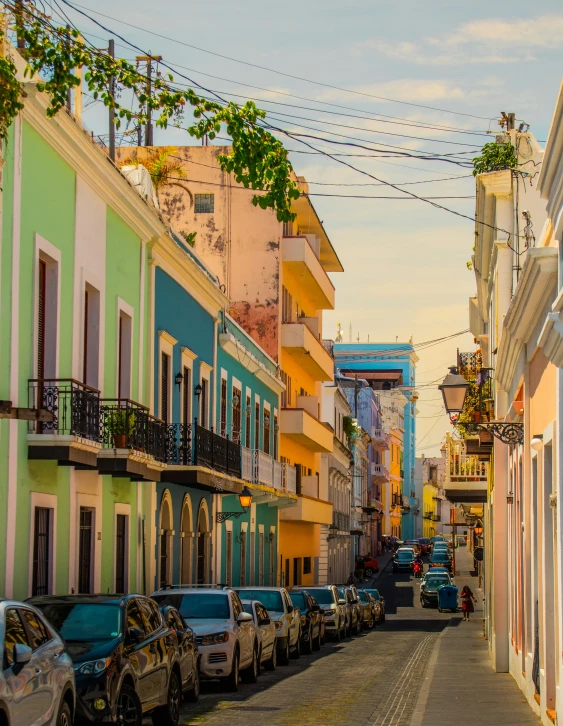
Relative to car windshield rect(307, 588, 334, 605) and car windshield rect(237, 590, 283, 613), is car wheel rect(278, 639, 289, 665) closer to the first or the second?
car windshield rect(237, 590, 283, 613)

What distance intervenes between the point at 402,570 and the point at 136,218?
60.3 metres

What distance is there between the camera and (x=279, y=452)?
40.4m

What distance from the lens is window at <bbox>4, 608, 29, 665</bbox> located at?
9.76 m

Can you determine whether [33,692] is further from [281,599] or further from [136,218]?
[281,599]

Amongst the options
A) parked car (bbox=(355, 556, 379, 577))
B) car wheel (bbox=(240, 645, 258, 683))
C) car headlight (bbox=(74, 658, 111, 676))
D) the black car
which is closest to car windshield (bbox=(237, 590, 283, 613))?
car wheel (bbox=(240, 645, 258, 683))

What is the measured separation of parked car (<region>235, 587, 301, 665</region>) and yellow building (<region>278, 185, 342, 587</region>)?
14.3 m

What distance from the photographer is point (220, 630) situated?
18.5 metres

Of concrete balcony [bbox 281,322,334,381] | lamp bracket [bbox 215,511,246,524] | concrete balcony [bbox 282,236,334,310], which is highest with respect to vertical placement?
concrete balcony [bbox 282,236,334,310]

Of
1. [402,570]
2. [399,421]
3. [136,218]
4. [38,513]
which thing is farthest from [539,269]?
[399,421]

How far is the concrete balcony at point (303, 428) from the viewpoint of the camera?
41.2 m

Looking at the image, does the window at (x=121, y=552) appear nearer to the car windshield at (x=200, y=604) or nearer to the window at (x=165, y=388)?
the car windshield at (x=200, y=604)

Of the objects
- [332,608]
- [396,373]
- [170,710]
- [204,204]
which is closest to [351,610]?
[332,608]

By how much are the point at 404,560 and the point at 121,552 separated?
58750 mm

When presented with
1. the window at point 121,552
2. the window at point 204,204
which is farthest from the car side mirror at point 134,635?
the window at point 204,204
